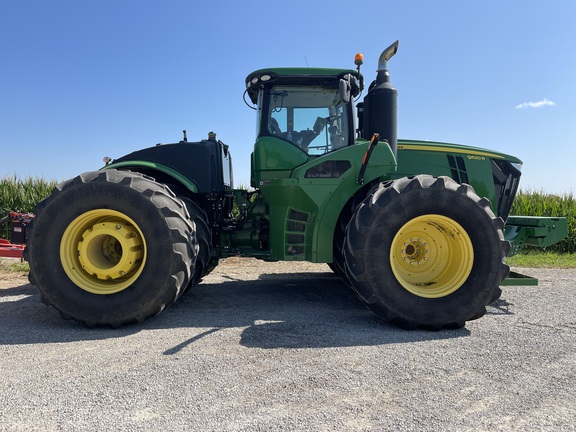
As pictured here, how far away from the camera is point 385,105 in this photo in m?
4.34

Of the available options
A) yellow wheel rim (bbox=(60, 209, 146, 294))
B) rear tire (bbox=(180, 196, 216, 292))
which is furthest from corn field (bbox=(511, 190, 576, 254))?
yellow wheel rim (bbox=(60, 209, 146, 294))

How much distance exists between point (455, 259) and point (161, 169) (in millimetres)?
3155

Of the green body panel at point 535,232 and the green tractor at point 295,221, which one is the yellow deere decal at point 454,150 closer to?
the green tractor at point 295,221

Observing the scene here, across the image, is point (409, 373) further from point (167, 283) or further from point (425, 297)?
point (167, 283)

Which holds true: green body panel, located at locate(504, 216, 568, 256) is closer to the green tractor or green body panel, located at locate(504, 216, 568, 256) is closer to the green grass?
Answer: the green tractor

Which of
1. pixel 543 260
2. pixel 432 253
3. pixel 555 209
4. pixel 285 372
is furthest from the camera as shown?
pixel 555 209

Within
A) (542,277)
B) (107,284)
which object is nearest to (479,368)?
(107,284)

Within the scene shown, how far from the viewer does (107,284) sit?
3.54 metres

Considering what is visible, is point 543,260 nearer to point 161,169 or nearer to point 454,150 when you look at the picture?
point 454,150

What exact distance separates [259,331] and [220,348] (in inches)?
18.6

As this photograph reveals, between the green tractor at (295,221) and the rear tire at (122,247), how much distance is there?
0.01m

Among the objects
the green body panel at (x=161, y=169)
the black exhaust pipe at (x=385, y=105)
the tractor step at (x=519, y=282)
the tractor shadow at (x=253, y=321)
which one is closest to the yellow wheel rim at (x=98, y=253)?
the tractor shadow at (x=253, y=321)

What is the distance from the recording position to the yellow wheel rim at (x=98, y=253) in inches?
136

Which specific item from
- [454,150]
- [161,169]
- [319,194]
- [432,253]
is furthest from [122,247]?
[454,150]
